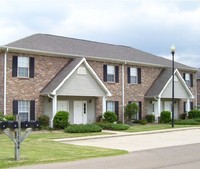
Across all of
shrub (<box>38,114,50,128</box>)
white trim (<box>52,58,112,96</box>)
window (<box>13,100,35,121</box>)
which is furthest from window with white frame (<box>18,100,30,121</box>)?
white trim (<box>52,58,112,96</box>)

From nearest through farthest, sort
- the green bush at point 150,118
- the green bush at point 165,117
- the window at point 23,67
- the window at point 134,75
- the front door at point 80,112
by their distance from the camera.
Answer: the window at point 23,67, the front door at point 80,112, the window at point 134,75, the green bush at point 150,118, the green bush at point 165,117

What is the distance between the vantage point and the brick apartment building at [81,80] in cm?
2752

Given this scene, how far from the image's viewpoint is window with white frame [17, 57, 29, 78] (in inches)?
1085

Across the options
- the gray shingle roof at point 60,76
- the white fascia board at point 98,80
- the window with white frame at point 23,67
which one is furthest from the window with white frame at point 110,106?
the window with white frame at point 23,67

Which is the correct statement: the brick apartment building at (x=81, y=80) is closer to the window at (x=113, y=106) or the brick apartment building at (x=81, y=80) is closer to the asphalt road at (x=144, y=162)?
the window at (x=113, y=106)

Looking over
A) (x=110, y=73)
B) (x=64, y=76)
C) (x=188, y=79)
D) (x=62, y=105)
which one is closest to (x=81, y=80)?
(x=64, y=76)

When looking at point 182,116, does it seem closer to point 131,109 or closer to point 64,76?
point 131,109

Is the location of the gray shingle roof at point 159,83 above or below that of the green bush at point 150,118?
above

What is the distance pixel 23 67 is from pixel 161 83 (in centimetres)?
1411

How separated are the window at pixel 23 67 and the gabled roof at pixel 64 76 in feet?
4.99

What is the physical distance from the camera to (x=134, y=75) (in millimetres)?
35344

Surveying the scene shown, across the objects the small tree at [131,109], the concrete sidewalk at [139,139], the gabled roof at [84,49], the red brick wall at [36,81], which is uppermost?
the gabled roof at [84,49]

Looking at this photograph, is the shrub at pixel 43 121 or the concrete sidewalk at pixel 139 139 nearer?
the concrete sidewalk at pixel 139 139

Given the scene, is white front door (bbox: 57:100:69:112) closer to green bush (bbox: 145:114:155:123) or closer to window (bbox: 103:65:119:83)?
window (bbox: 103:65:119:83)
